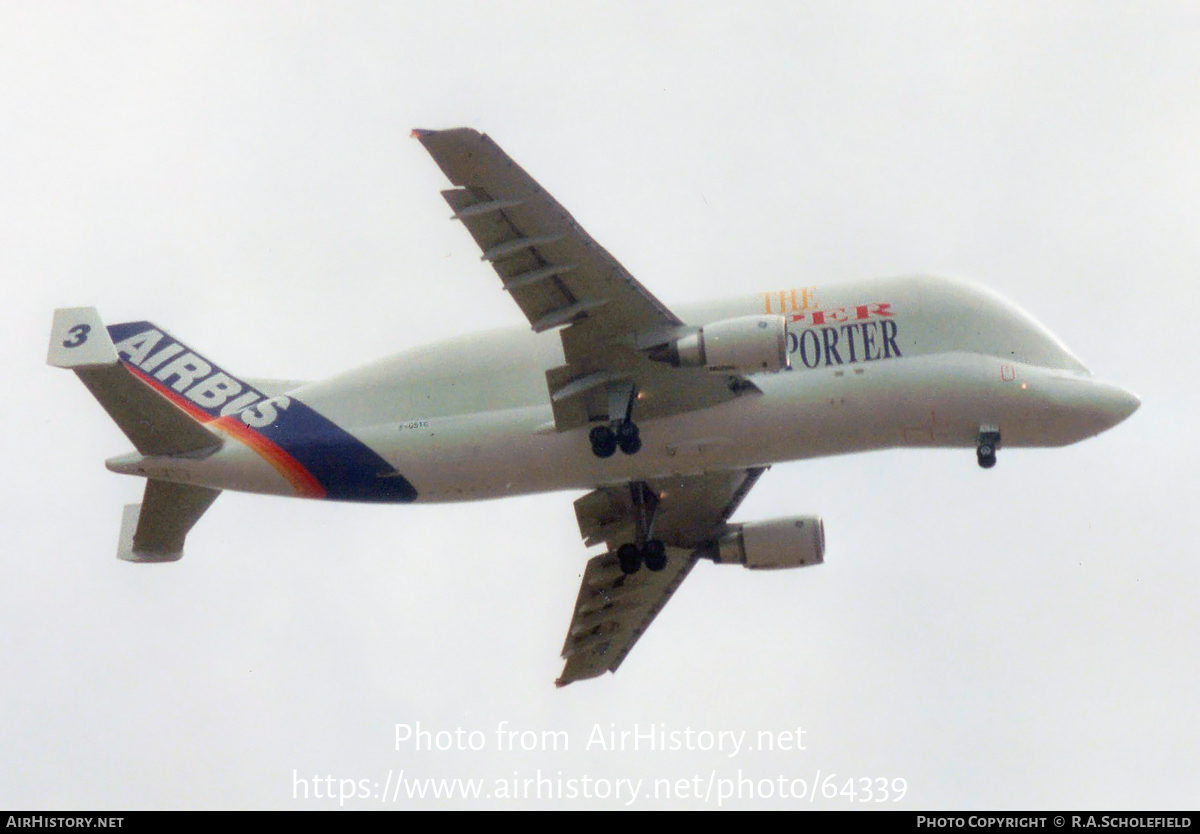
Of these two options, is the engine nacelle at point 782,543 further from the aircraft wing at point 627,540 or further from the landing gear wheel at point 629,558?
the landing gear wheel at point 629,558

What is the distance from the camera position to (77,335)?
44250mm

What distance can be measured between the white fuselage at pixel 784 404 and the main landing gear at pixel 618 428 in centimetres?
53

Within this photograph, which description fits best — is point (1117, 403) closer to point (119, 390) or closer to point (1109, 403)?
point (1109, 403)

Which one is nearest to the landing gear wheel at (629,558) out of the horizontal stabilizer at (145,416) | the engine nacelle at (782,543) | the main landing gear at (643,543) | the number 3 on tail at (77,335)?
the main landing gear at (643,543)

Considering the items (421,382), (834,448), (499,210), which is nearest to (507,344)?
(421,382)

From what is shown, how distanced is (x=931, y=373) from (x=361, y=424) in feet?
51.2

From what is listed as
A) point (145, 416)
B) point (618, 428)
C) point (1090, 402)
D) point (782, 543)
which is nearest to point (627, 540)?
point (782, 543)

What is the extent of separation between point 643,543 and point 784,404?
313 inches

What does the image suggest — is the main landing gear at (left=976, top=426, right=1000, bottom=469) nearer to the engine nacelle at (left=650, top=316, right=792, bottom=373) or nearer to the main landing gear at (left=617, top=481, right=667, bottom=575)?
the engine nacelle at (left=650, top=316, right=792, bottom=373)

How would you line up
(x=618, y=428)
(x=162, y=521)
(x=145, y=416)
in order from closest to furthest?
(x=618, y=428) → (x=145, y=416) → (x=162, y=521)

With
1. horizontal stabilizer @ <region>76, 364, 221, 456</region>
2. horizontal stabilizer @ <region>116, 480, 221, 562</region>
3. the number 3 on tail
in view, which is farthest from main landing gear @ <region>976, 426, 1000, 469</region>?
the number 3 on tail

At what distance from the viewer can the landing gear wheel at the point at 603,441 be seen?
4478cm

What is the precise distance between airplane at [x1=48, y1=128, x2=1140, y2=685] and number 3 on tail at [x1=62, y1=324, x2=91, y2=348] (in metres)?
0.04

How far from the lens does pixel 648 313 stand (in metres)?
44.0
